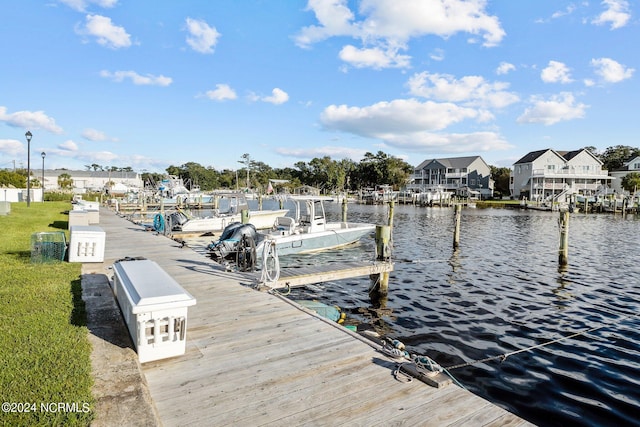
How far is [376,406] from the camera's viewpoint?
4.11 m

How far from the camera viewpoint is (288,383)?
4574 mm

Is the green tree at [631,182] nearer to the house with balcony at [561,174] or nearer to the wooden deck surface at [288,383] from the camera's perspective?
the house with balcony at [561,174]

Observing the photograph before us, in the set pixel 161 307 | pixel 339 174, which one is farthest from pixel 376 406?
pixel 339 174

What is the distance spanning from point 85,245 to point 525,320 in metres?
12.4

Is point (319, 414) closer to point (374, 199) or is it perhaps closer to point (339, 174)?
point (374, 199)

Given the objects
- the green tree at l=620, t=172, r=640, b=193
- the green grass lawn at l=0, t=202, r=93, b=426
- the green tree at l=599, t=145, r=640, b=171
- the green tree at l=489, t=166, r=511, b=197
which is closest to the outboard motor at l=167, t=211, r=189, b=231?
the green grass lawn at l=0, t=202, r=93, b=426

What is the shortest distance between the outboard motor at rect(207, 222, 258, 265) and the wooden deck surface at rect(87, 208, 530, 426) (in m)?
4.92

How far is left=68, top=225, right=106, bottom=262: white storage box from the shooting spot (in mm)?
10430

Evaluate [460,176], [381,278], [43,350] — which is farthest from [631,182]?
[43,350]

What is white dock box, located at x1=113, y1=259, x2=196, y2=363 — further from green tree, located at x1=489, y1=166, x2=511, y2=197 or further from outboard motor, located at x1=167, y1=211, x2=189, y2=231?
green tree, located at x1=489, y1=166, x2=511, y2=197

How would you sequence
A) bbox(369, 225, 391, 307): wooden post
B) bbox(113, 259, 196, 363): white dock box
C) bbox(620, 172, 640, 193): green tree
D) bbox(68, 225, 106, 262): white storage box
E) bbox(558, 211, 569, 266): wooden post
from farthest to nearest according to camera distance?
bbox(620, 172, 640, 193): green tree, bbox(558, 211, 569, 266): wooden post, bbox(369, 225, 391, 307): wooden post, bbox(68, 225, 106, 262): white storage box, bbox(113, 259, 196, 363): white dock box

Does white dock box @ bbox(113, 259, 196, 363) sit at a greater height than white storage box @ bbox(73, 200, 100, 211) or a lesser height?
lesser

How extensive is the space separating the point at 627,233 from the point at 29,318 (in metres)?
40.4

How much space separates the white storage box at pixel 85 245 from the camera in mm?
10430
